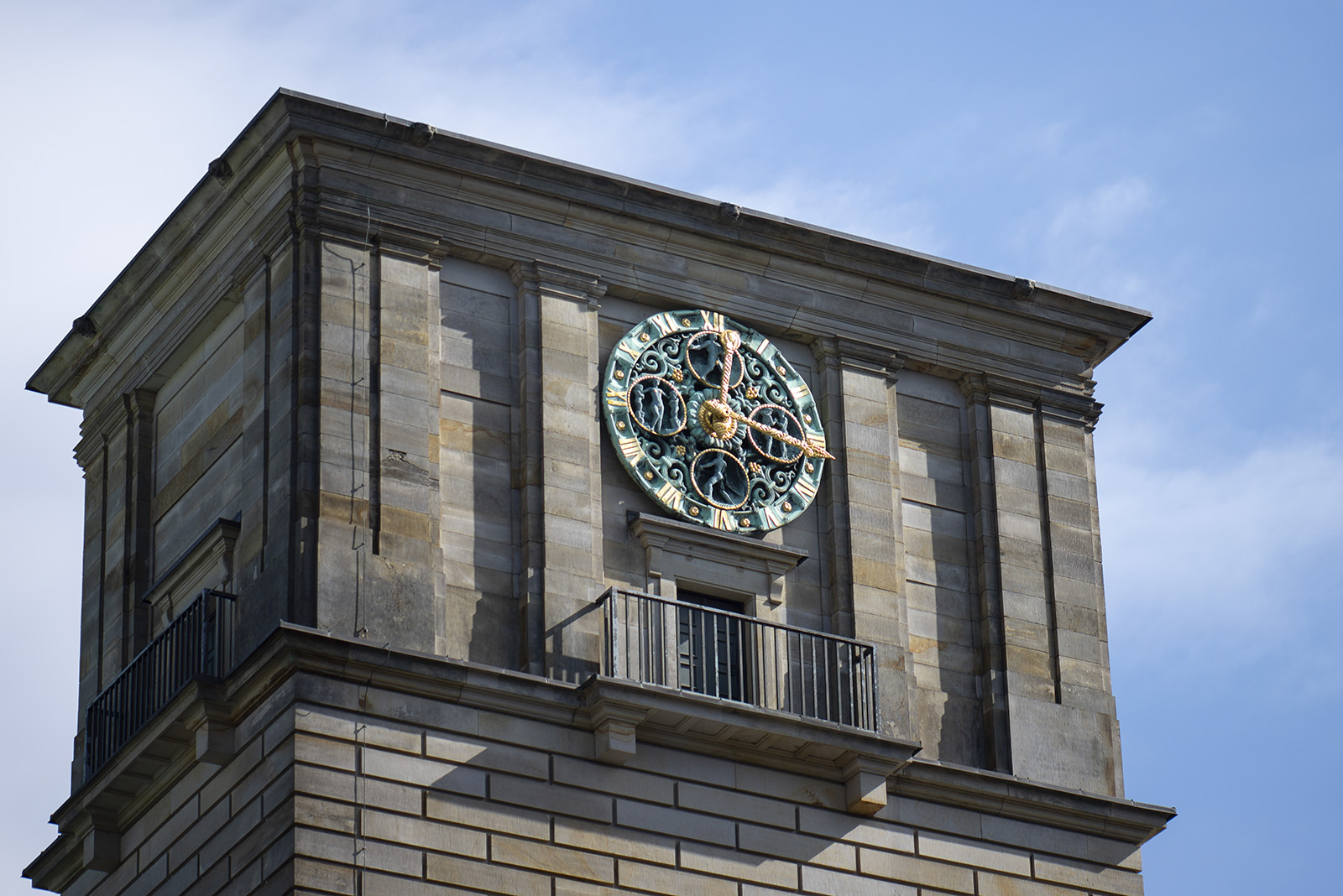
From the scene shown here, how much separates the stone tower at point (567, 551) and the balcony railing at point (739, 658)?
0.06 m

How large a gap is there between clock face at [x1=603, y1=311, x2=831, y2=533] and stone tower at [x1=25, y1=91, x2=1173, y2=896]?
0.06 meters

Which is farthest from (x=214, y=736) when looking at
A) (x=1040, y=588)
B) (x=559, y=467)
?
(x=1040, y=588)

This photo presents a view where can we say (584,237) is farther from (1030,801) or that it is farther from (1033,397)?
(1030,801)

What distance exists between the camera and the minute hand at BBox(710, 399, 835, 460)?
4809cm

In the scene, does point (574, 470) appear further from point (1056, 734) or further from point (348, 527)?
point (1056, 734)

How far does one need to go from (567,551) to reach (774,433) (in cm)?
382

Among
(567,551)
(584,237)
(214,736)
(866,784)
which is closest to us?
(214,736)

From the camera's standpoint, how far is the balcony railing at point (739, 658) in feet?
150

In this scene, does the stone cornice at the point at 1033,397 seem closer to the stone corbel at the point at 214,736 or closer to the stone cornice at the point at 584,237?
the stone cornice at the point at 584,237

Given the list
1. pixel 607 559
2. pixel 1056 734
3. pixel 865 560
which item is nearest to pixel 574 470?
pixel 607 559

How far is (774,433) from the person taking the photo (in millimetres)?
48406

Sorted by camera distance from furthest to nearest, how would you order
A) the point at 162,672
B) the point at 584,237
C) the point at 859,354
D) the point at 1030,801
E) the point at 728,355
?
the point at 859,354 < the point at 728,355 < the point at 584,237 < the point at 1030,801 < the point at 162,672

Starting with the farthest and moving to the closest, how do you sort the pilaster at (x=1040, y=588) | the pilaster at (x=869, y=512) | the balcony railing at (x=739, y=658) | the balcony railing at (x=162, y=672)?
the pilaster at (x=1040, y=588) < the pilaster at (x=869, y=512) < the balcony railing at (x=162, y=672) < the balcony railing at (x=739, y=658)

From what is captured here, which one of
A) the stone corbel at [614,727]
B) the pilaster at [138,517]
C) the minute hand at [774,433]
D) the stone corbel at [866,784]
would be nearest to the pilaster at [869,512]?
the minute hand at [774,433]
